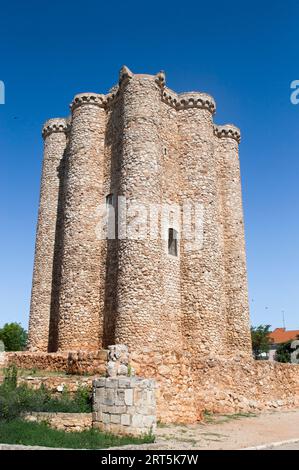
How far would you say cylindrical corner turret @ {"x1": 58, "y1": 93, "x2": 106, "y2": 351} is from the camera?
2075 cm

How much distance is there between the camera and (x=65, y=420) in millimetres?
10484

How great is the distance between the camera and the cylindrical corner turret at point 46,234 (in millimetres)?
23562

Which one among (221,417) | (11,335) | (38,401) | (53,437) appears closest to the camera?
(53,437)

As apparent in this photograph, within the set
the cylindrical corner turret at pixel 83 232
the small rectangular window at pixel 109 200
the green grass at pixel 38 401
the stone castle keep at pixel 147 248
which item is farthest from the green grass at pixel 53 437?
the small rectangular window at pixel 109 200

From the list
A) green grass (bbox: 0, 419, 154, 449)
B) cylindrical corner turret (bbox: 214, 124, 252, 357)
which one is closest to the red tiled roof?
cylindrical corner turret (bbox: 214, 124, 252, 357)

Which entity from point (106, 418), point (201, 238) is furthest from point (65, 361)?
point (201, 238)

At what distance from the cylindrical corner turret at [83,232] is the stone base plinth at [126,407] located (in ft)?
32.0

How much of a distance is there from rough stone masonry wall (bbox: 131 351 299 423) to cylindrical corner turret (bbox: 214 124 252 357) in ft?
11.2

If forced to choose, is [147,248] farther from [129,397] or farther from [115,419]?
[115,419]

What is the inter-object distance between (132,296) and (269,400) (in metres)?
6.92

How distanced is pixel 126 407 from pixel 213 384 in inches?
291

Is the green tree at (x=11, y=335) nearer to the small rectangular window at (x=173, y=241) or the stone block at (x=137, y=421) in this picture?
the small rectangular window at (x=173, y=241)

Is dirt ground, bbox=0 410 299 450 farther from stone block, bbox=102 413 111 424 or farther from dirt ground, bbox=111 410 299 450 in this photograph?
stone block, bbox=102 413 111 424
